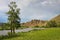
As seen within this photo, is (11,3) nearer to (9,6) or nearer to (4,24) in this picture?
(9,6)

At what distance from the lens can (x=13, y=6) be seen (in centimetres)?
7612

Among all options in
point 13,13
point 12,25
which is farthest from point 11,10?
point 12,25

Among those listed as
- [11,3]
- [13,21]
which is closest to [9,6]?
[11,3]

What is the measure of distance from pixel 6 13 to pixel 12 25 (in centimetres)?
588

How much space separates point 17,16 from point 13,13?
2.11m

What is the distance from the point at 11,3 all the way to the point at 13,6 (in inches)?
58.8

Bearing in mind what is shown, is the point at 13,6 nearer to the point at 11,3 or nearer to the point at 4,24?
the point at 11,3

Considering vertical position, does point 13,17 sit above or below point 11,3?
below

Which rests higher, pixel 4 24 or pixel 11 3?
Result: pixel 11 3

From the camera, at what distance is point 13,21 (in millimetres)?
75812

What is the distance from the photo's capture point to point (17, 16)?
251 feet

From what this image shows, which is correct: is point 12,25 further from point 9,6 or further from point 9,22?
point 9,6

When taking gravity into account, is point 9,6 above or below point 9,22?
above

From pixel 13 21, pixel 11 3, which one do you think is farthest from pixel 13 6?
pixel 13 21
